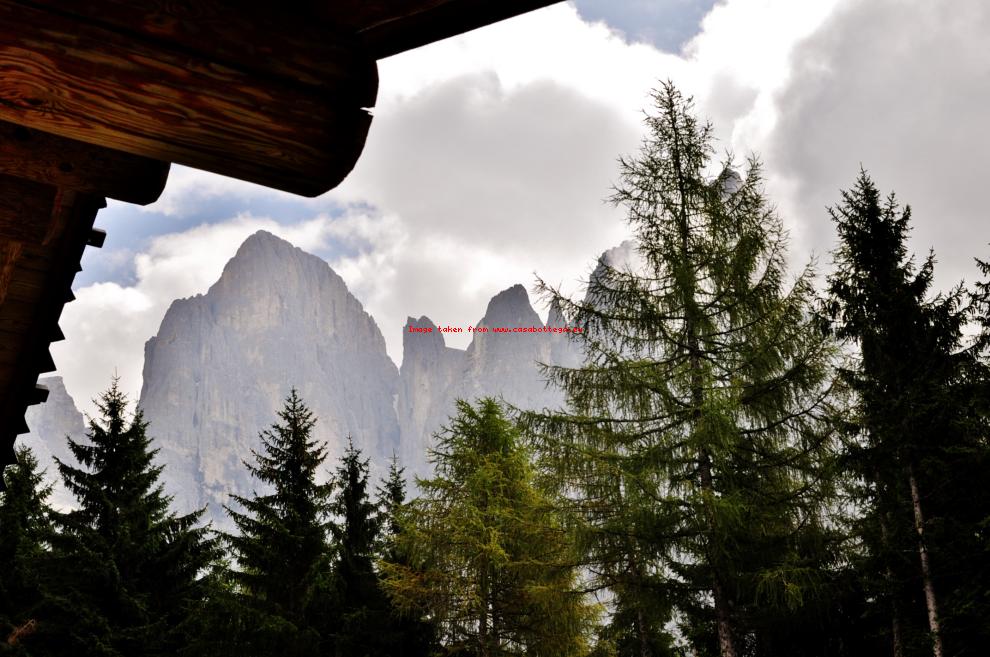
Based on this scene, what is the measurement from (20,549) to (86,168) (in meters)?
17.1

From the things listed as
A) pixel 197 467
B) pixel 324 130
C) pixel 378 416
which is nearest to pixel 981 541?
pixel 324 130

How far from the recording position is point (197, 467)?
162 metres

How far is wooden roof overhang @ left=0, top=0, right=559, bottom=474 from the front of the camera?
1268 millimetres

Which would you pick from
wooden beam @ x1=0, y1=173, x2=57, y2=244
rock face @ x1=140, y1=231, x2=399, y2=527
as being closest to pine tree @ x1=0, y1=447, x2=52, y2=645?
wooden beam @ x1=0, y1=173, x2=57, y2=244

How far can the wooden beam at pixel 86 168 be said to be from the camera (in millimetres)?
1928

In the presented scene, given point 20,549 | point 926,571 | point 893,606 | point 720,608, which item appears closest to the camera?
point 926,571

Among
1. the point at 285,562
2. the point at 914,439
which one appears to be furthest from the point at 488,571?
the point at 914,439

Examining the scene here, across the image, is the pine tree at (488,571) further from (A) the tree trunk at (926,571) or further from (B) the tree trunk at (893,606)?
(A) the tree trunk at (926,571)

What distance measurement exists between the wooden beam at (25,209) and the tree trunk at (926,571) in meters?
10.1

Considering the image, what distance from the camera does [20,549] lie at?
15625 mm

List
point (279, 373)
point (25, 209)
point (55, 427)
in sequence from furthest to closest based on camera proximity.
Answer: point (55, 427) → point (279, 373) → point (25, 209)

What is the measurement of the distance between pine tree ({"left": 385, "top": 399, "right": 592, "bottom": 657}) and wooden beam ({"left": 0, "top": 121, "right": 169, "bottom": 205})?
12112 mm

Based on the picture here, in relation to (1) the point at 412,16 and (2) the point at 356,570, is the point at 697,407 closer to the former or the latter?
(1) the point at 412,16

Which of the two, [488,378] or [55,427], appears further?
[55,427]
